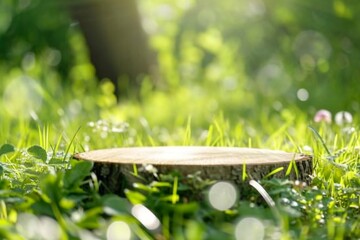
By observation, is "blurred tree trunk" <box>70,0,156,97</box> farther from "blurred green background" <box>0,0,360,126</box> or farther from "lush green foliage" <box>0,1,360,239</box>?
"lush green foliage" <box>0,1,360,239</box>

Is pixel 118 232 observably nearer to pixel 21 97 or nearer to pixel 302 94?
pixel 302 94

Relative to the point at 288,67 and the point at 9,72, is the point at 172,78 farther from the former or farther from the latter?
the point at 9,72

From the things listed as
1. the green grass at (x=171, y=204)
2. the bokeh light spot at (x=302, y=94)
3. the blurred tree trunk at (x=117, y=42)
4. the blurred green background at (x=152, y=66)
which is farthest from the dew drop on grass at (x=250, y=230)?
the blurred tree trunk at (x=117, y=42)

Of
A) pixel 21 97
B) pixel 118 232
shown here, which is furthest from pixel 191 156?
pixel 21 97

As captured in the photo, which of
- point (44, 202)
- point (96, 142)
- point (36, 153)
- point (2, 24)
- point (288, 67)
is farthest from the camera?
point (2, 24)

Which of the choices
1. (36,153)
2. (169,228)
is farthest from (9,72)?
(169,228)

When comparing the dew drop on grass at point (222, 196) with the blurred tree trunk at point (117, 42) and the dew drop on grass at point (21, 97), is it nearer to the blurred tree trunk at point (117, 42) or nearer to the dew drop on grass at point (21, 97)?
the dew drop on grass at point (21, 97)
